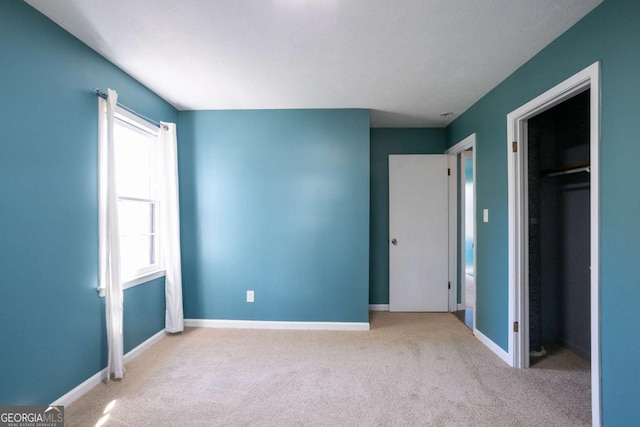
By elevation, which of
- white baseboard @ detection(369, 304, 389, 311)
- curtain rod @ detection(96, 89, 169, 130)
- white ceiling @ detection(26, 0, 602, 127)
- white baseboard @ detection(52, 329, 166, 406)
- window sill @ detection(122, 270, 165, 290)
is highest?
white ceiling @ detection(26, 0, 602, 127)

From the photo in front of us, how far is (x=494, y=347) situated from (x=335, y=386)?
158cm

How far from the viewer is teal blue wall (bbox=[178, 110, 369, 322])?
2.98m

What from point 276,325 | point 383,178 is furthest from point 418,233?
point 276,325

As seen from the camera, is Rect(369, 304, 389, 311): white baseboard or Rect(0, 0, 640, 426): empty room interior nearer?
Rect(0, 0, 640, 426): empty room interior

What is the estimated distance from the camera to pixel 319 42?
1.79 m

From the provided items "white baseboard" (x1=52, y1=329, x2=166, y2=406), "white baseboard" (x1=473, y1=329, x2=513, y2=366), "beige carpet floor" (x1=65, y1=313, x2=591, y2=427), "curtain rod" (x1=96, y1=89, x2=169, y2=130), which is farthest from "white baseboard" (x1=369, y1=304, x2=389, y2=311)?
"curtain rod" (x1=96, y1=89, x2=169, y2=130)

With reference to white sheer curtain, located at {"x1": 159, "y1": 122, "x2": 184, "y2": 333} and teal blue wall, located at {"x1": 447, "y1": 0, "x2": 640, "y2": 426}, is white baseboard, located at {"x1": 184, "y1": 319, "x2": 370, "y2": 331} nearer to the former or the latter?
white sheer curtain, located at {"x1": 159, "y1": 122, "x2": 184, "y2": 333}

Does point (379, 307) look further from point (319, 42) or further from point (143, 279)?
point (319, 42)

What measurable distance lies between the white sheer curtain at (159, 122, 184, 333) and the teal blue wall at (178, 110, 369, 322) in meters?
0.24

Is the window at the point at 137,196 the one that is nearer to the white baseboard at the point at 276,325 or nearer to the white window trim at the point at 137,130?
the white window trim at the point at 137,130

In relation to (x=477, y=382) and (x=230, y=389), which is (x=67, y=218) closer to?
(x=230, y=389)

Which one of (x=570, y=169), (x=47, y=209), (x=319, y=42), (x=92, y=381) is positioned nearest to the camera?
(x=47, y=209)

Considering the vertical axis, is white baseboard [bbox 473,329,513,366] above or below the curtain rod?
below

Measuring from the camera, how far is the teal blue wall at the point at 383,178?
11.8ft
